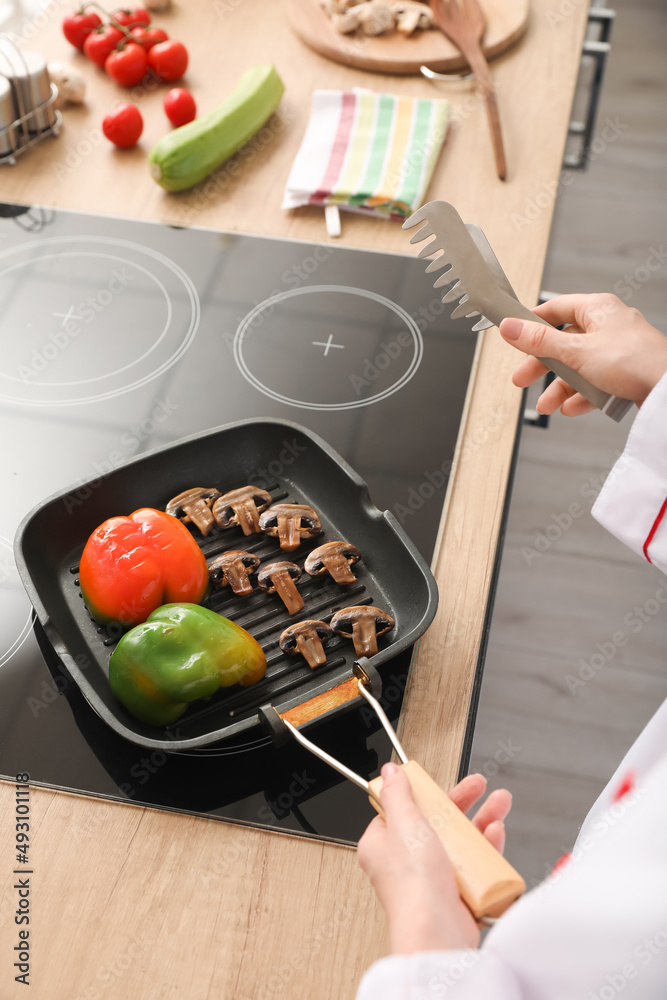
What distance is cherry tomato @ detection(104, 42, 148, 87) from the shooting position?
4.82 feet

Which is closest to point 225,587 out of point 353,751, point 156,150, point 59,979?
point 353,751

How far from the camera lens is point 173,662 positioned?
713 millimetres

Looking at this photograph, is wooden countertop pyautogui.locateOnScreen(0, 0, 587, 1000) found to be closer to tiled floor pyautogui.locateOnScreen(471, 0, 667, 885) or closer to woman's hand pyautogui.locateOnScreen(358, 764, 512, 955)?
woman's hand pyautogui.locateOnScreen(358, 764, 512, 955)

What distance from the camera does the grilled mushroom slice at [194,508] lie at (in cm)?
89

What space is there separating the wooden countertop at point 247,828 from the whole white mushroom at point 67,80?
0.03m

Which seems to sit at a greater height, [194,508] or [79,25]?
[79,25]

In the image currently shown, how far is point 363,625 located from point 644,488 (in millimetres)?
274

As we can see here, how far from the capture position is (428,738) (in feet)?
2.55

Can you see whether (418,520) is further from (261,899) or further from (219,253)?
(219,253)

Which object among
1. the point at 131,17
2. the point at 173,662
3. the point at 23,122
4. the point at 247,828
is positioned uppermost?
the point at 131,17

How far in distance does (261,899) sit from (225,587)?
291 millimetres

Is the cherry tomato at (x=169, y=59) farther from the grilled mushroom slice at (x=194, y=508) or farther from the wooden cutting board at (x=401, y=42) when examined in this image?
the grilled mushroom slice at (x=194, y=508)

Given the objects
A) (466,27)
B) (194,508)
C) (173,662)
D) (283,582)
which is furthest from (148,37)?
(173,662)

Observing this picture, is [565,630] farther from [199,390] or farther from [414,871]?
[414,871]
